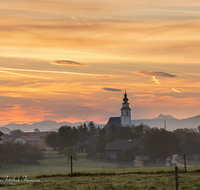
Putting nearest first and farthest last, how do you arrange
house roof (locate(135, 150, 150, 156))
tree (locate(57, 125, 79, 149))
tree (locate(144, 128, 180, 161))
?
tree (locate(144, 128, 180, 161)), house roof (locate(135, 150, 150, 156)), tree (locate(57, 125, 79, 149))

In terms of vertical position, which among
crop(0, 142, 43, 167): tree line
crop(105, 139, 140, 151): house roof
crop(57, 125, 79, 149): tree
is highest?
crop(57, 125, 79, 149): tree

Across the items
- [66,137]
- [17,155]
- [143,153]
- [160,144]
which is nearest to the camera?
[160,144]

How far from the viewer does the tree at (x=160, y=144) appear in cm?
10300

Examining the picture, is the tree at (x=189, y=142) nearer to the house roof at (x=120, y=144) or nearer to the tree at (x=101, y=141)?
the house roof at (x=120, y=144)

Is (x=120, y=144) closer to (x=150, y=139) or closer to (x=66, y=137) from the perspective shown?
(x=150, y=139)

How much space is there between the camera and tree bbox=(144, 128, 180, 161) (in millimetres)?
103000

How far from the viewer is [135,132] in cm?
14750

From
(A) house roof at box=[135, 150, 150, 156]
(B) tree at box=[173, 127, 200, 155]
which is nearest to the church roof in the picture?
(A) house roof at box=[135, 150, 150, 156]

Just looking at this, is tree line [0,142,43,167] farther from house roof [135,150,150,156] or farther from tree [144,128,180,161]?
tree [144,128,180,161]

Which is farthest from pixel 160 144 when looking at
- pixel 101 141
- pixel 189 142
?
pixel 101 141

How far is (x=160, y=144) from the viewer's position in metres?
104

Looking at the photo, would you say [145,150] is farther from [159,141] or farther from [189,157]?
[189,157]

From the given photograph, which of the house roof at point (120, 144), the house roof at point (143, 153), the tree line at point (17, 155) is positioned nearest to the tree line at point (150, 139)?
the house roof at point (143, 153)

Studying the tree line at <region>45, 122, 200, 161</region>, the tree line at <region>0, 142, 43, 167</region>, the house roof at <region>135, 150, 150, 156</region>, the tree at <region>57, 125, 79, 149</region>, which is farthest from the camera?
the tree at <region>57, 125, 79, 149</region>
